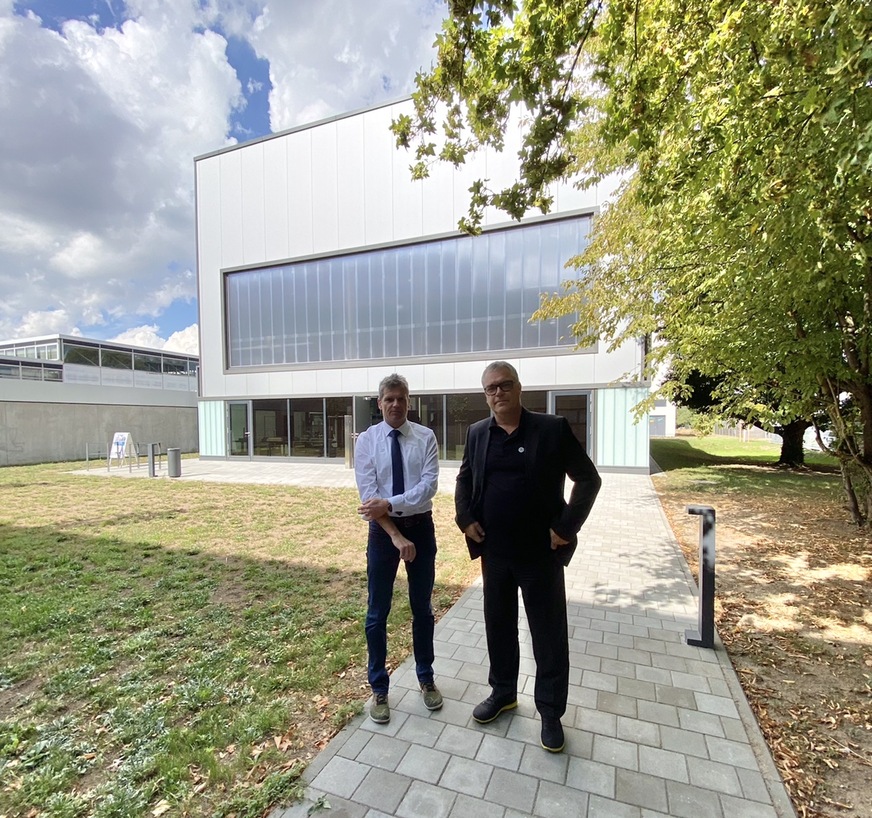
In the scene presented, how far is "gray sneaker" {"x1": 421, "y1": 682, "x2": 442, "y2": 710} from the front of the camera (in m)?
2.56

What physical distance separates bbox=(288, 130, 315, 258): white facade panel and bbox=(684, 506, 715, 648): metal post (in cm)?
1725

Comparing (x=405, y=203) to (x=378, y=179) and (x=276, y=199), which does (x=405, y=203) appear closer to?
(x=378, y=179)

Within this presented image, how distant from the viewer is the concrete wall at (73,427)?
18016 mm

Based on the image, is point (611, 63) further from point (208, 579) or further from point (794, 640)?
point (208, 579)

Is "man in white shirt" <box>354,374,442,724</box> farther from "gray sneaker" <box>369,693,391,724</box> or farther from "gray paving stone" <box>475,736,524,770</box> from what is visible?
"gray paving stone" <box>475,736,524,770</box>

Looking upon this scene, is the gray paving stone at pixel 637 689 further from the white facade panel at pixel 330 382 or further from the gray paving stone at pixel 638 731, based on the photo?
the white facade panel at pixel 330 382

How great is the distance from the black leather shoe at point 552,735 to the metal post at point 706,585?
67.1 inches

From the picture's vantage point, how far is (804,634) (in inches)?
140

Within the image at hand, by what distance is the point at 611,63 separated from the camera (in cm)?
347

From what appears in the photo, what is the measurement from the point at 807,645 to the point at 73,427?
25.4m

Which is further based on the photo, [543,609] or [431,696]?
[431,696]

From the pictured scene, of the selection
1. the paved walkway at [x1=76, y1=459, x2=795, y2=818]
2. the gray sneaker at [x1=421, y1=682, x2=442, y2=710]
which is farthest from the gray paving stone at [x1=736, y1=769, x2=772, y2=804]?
the gray sneaker at [x1=421, y1=682, x2=442, y2=710]

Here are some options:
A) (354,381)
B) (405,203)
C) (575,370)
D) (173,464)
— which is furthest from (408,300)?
(173,464)

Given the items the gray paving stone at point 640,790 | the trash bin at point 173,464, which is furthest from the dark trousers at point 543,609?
the trash bin at point 173,464
